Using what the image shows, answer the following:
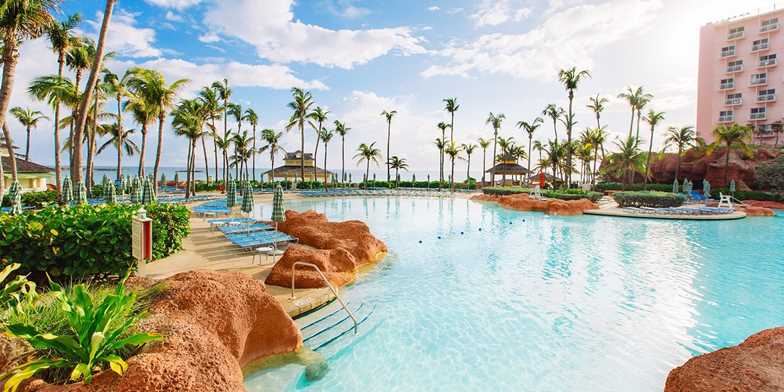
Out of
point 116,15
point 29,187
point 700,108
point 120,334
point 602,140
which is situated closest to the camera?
point 120,334

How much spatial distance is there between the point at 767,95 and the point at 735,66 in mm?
5578

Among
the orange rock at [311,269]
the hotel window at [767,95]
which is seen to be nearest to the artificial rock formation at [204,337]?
the orange rock at [311,269]

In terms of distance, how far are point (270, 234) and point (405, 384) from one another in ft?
26.5

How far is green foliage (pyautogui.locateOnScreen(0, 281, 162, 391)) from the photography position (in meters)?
2.78

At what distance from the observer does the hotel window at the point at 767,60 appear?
43.8m

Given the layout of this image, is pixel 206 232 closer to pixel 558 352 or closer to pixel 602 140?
pixel 558 352

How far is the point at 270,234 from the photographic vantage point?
39.7ft

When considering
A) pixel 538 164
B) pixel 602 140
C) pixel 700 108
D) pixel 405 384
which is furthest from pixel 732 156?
pixel 405 384

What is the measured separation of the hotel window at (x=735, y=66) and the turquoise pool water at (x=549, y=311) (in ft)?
146

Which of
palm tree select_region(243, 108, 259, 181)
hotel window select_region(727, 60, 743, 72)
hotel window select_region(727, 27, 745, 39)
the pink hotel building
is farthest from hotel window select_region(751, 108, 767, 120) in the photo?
palm tree select_region(243, 108, 259, 181)

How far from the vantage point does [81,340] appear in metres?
2.97

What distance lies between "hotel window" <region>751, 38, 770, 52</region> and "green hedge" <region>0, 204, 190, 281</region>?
6593 cm

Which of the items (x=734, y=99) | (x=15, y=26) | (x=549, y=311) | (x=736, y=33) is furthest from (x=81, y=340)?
(x=736, y=33)

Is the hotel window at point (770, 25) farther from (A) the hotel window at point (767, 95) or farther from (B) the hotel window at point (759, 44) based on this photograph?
(A) the hotel window at point (767, 95)
